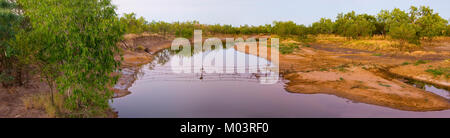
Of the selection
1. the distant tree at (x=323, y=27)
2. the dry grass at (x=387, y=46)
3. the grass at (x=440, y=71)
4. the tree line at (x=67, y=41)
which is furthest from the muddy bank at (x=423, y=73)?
the distant tree at (x=323, y=27)

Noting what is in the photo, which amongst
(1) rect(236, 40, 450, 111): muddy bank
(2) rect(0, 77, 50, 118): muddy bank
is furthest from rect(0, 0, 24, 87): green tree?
(1) rect(236, 40, 450, 111): muddy bank

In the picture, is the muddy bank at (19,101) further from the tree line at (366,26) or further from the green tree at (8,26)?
the tree line at (366,26)

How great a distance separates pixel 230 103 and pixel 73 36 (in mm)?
14142

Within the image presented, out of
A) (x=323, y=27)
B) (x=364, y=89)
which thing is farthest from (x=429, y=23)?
(x=364, y=89)

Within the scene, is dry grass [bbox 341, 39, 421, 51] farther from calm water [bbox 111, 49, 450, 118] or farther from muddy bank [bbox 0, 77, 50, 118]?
muddy bank [bbox 0, 77, 50, 118]

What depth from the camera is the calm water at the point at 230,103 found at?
1947 cm

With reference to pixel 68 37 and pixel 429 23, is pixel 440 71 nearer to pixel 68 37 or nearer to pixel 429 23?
pixel 68 37

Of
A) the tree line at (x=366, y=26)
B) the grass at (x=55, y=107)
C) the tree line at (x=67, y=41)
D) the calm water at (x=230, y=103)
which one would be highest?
the tree line at (x=366, y=26)

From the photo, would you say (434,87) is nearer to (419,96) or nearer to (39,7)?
(419,96)

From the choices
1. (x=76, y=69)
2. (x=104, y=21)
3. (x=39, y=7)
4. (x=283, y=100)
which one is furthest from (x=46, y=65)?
(x=283, y=100)

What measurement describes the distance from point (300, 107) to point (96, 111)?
16.1 m

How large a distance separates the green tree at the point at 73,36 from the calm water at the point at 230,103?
22.7 ft

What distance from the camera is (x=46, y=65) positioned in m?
13.9

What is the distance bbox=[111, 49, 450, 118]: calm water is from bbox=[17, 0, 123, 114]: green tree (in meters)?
6.91
